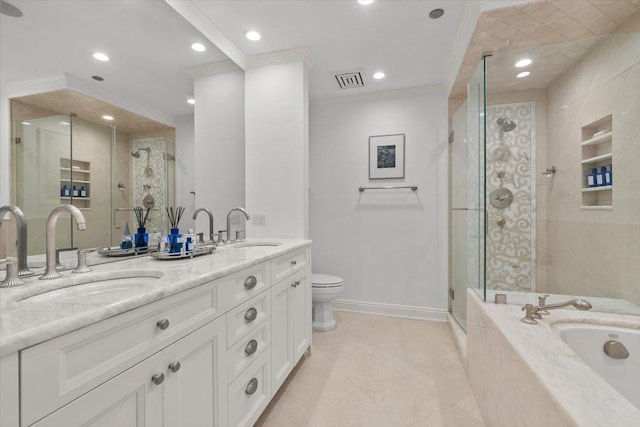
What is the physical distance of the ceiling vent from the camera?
2681 millimetres

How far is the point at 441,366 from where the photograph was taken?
2.06 meters

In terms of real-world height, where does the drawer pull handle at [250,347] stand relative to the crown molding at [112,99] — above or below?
below

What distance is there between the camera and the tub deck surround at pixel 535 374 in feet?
2.45

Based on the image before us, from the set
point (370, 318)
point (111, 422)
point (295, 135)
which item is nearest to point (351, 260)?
point (370, 318)

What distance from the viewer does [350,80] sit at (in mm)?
2787

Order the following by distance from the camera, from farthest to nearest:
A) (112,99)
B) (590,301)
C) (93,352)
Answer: (590,301), (112,99), (93,352)

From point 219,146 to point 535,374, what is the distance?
2125 millimetres

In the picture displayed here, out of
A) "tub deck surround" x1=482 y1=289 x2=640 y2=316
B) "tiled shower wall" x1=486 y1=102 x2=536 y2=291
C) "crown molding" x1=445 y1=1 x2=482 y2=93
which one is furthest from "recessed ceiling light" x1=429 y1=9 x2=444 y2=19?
"tub deck surround" x1=482 y1=289 x2=640 y2=316

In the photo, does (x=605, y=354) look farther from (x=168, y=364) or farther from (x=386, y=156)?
(x=386, y=156)

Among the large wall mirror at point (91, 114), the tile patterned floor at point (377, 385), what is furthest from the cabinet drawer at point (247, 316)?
the large wall mirror at point (91, 114)

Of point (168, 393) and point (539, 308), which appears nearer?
point (168, 393)

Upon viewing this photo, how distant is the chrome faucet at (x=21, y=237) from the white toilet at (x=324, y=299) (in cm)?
195

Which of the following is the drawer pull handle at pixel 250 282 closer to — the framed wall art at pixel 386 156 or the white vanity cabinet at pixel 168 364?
the white vanity cabinet at pixel 168 364

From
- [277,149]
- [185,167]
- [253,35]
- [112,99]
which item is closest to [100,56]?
[112,99]
